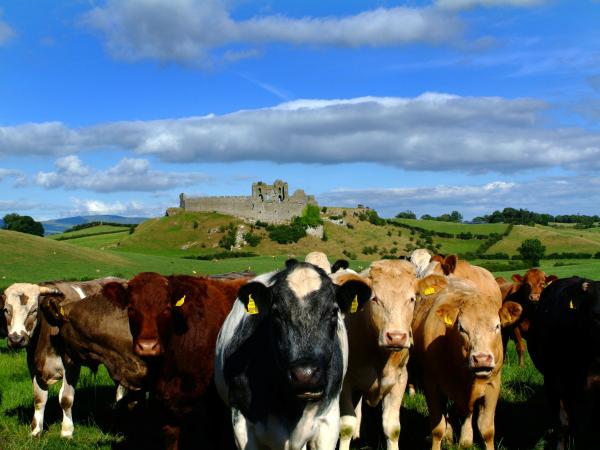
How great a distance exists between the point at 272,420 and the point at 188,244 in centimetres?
9658

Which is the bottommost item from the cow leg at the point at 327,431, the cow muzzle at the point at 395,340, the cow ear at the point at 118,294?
the cow leg at the point at 327,431

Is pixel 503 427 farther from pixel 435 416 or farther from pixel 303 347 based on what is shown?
pixel 303 347

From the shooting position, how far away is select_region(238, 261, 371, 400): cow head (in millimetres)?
5461

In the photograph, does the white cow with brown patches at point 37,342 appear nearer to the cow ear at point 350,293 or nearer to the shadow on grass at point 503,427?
the shadow on grass at point 503,427

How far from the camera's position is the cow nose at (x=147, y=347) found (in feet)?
25.3

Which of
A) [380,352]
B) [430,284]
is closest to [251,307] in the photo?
[380,352]

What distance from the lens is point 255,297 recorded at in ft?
19.9

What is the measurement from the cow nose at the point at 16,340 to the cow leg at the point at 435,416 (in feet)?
20.9

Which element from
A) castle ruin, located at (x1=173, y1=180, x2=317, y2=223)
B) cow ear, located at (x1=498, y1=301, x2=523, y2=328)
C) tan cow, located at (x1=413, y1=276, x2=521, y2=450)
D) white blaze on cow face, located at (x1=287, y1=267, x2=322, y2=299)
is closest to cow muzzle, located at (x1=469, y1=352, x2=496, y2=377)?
tan cow, located at (x1=413, y1=276, x2=521, y2=450)

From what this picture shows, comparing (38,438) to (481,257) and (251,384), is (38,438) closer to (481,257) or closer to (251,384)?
(251,384)

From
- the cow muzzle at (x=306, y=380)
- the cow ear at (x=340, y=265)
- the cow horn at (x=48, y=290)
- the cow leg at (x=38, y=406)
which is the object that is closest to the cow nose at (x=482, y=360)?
the cow muzzle at (x=306, y=380)

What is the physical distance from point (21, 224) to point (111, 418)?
104244 millimetres

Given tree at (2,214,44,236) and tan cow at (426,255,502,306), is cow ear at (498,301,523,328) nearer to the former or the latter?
tan cow at (426,255,502,306)

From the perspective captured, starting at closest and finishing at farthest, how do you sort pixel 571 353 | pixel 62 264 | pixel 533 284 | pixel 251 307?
1. pixel 251 307
2. pixel 571 353
3. pixel 533 284
4. pixel 62 264
